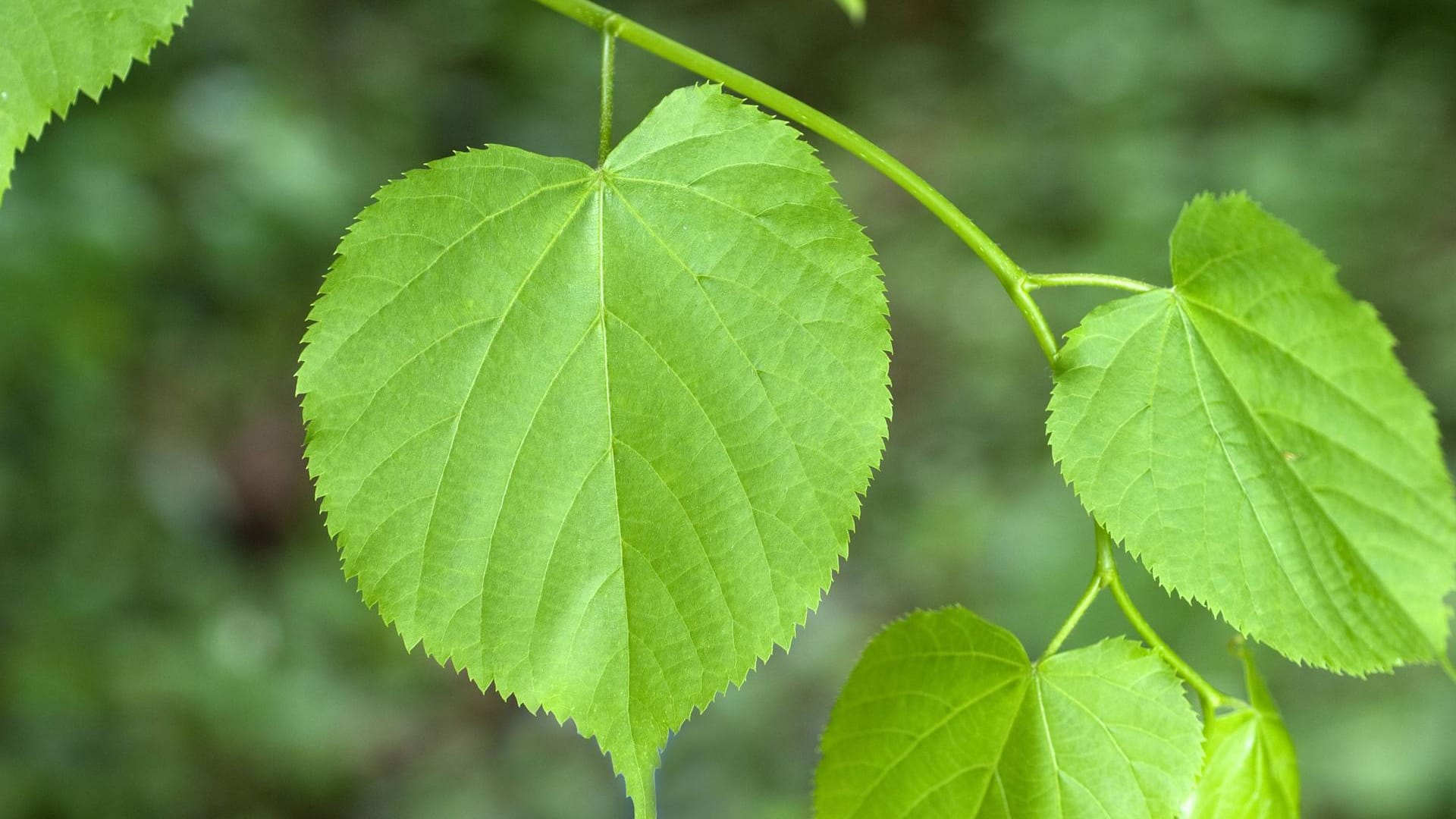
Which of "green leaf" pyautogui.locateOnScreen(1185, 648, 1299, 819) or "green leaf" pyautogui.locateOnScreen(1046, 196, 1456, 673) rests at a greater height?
"green leaf" pyautogui.locateOnScreen(1046, 196, 1456, 673)

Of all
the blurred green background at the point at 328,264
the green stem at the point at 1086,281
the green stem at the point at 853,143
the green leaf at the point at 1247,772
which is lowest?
the green leaf at the point at 1247,772

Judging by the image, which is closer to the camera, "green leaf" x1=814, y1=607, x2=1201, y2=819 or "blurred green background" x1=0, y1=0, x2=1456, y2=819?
"green leaf" x1=814, y1=607, x2=1201, y2=819

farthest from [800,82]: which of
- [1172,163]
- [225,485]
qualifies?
[225,485]

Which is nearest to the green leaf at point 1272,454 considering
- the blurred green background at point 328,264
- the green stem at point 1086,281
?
the green stem at point 1086,281

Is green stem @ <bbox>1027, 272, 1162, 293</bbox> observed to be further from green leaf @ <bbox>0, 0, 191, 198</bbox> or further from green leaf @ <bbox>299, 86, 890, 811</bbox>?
green leaf @ <bbox>0, 0, 191, 198</bbox>

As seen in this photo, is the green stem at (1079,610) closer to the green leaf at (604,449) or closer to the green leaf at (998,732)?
the green leaf at (998,732)

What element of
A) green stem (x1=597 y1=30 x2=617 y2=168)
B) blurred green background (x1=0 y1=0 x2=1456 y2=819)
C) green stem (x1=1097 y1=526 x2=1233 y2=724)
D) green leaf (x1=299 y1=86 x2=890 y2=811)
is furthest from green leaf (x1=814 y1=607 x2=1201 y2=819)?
blurred green background (x1=0 y1=0 x2=1456 y2=819)

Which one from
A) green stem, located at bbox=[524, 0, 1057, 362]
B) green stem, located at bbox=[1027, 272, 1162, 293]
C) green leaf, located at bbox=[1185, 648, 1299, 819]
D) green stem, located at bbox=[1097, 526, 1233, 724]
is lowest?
green leaf, located at bbox=[1185, 648, 1299, 819]
